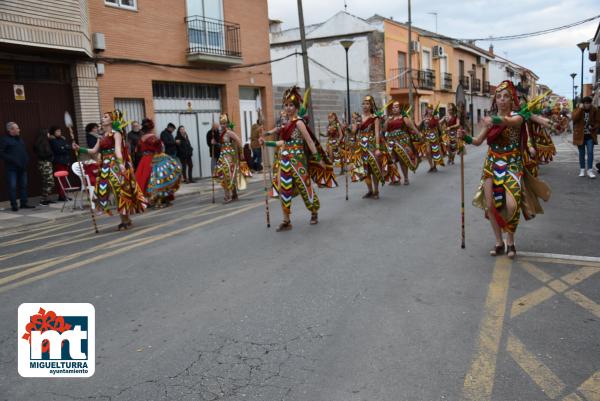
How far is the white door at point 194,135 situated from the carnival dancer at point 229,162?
7224 mm

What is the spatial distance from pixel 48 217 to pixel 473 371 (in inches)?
386

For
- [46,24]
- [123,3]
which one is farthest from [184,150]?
[46,24]

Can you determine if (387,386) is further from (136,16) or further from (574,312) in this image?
(136,16)

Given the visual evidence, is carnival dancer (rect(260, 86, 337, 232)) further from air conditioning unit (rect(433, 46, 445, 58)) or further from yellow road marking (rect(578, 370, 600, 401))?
air conditioning unit (rect(433, 46, 445, 58))

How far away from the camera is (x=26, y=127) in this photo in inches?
536

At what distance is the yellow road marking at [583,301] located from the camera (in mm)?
4391

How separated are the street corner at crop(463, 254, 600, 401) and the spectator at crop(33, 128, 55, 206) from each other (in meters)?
10.7

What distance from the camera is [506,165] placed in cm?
589

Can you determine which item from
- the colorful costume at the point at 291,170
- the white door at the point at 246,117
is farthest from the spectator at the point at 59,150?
the white door at the point at 246,117

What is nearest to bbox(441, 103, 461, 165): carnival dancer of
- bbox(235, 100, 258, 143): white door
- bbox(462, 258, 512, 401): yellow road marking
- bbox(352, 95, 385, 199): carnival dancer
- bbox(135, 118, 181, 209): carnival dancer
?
bbox(352, 95, 385, 199): carnival dancer

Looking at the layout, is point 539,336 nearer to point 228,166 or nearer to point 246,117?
point 228,166

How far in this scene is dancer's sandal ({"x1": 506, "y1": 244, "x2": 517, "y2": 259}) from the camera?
19.6 ft

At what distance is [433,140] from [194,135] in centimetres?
807

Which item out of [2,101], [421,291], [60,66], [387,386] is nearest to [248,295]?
[421,291]
